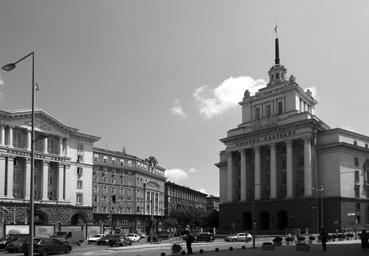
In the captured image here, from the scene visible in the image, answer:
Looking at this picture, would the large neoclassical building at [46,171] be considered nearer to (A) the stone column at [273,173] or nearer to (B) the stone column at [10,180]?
(B) the stone column at [10,180]

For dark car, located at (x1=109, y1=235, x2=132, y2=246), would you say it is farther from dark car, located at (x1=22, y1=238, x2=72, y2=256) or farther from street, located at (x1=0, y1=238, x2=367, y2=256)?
dark car, located at (x1=22, y1=238, x2=72, y2=256)

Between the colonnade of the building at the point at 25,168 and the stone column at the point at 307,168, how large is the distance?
46485 mm

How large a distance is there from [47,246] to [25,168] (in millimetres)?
48115

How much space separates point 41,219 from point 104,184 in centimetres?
3457

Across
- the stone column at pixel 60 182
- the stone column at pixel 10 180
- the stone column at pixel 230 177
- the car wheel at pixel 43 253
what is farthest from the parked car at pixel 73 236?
the stone column at pixel 230 177

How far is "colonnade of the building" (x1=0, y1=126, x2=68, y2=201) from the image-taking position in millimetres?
86625

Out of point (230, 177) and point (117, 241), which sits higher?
point (230, 177)

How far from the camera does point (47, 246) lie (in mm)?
45375

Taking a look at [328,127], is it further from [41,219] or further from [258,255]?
[258,255]

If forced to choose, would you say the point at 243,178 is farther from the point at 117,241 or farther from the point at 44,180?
the point at 117,241

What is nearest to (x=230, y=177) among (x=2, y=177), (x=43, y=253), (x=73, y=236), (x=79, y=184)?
Result: (x=79, y=184)

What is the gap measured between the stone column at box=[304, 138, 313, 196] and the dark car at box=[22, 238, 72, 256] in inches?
2230

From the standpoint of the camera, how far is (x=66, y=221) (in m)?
97.2

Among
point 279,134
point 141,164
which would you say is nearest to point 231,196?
point 279,134
